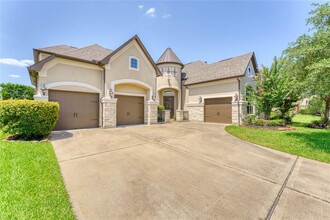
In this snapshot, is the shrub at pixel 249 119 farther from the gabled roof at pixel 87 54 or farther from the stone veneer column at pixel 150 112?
the gabled roof at pixel 87 54

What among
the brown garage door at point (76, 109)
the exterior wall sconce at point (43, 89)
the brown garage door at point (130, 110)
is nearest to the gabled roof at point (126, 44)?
the brown garage door at point (76, 109)

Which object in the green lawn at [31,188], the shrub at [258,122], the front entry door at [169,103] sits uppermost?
the front entry door at [169,103]

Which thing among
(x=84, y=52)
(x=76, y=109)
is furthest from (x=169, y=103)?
(x=76, y=109)

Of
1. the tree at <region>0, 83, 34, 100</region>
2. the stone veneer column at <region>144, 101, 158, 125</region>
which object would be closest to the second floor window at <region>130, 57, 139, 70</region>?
the stone veneer column at <region>144, 101, 158, 125</region>

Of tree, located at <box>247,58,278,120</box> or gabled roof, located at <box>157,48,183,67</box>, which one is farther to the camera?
gabled roof, located at <box>157,48,183,67</box>

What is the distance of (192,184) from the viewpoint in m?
3.62

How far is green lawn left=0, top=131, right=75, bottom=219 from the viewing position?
2490mm

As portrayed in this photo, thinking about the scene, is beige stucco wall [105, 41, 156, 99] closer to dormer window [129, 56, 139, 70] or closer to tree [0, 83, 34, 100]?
dormer window [129, 56, 139, 70]

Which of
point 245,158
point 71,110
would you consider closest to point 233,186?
point 245,158

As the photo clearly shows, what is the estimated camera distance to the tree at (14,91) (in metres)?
22.5

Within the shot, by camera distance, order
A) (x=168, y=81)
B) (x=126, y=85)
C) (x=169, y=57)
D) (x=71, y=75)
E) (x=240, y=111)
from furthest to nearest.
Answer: (x=169, y=57)
(x=168, y=81)
(x=240, y=111)
(x=126, y=85)
(x=71, y=75)

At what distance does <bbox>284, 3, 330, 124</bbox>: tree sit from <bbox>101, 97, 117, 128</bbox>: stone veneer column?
11565mm

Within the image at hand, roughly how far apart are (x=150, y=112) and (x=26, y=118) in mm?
8446

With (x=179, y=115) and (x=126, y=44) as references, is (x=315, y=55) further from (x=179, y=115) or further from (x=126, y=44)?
(x=179, y=115)
